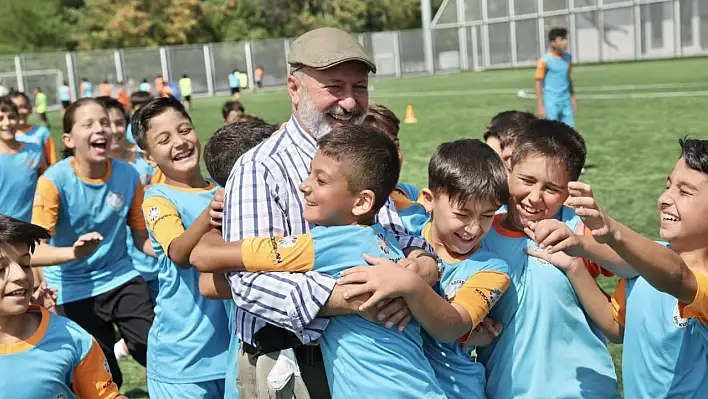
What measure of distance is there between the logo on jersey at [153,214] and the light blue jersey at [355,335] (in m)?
1.52

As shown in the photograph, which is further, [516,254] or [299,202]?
[516,254]

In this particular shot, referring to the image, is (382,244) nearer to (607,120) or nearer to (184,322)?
(184,322)

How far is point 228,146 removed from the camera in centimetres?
415

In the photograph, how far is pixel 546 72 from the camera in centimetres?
1440

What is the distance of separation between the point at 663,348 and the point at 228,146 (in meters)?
2.29

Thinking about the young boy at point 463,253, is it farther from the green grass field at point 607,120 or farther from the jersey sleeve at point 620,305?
the green grass field at point 607,120

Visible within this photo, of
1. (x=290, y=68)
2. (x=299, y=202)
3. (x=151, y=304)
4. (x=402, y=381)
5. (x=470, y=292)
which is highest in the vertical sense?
(x=290, y=68)

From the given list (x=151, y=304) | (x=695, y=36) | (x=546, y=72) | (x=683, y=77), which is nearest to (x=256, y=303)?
(x=151, y=304)

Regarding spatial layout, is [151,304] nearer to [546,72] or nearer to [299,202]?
[299,202]

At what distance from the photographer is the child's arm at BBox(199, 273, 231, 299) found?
3.18 metres

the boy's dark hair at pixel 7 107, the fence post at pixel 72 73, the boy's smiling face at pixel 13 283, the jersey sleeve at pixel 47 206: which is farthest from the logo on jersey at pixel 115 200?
the fence post at pixel 72 73

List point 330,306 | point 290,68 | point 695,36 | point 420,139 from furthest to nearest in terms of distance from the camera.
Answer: point 695,36 < point 420,139 < point 290,68 < point 330,306

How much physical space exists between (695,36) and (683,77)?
17.7 metres

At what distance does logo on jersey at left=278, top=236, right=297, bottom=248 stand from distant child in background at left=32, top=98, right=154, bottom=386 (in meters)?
2.77
